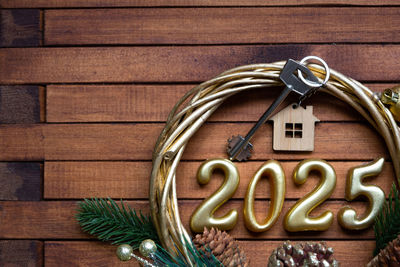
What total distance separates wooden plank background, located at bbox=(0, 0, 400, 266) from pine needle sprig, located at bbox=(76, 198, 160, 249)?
0.12 ft

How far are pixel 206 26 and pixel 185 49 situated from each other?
7 centimetres

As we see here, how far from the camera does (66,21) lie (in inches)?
36.4

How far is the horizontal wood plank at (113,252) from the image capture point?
2.87ft

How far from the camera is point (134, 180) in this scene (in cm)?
90

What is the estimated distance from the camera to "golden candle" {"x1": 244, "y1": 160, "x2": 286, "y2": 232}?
2.79 feet

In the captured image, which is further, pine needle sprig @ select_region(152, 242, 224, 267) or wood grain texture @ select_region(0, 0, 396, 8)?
wood grain texture @ select_region(0, 0, 396, 8)

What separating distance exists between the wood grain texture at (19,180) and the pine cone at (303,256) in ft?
1.86

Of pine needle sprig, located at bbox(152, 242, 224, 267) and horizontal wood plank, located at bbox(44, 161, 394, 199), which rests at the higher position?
horizontal wood plank, located at bbox(44, 161, 394, 199)

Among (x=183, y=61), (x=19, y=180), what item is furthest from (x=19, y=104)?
(x=183, y=61)

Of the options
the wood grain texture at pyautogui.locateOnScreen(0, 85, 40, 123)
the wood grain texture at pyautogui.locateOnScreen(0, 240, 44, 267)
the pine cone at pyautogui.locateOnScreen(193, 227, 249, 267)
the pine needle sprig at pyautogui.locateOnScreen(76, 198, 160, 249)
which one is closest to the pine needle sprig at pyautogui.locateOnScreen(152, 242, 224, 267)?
the pine cone at pyautogui.locateOnScreen(193, 227, 249, 267)

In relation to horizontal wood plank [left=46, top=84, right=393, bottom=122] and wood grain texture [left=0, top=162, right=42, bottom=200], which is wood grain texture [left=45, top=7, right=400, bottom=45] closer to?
horizontal wood plank [left=46, top=84, right=393, bottom=122]

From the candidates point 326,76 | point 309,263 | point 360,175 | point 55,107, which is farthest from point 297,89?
point 55,107

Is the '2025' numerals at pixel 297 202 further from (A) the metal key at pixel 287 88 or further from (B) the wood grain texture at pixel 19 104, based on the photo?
(B) the wood grain texture at pixel 19 104

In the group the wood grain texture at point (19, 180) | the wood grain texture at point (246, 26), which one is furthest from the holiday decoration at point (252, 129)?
the wood grain texture at point (19, 180)
